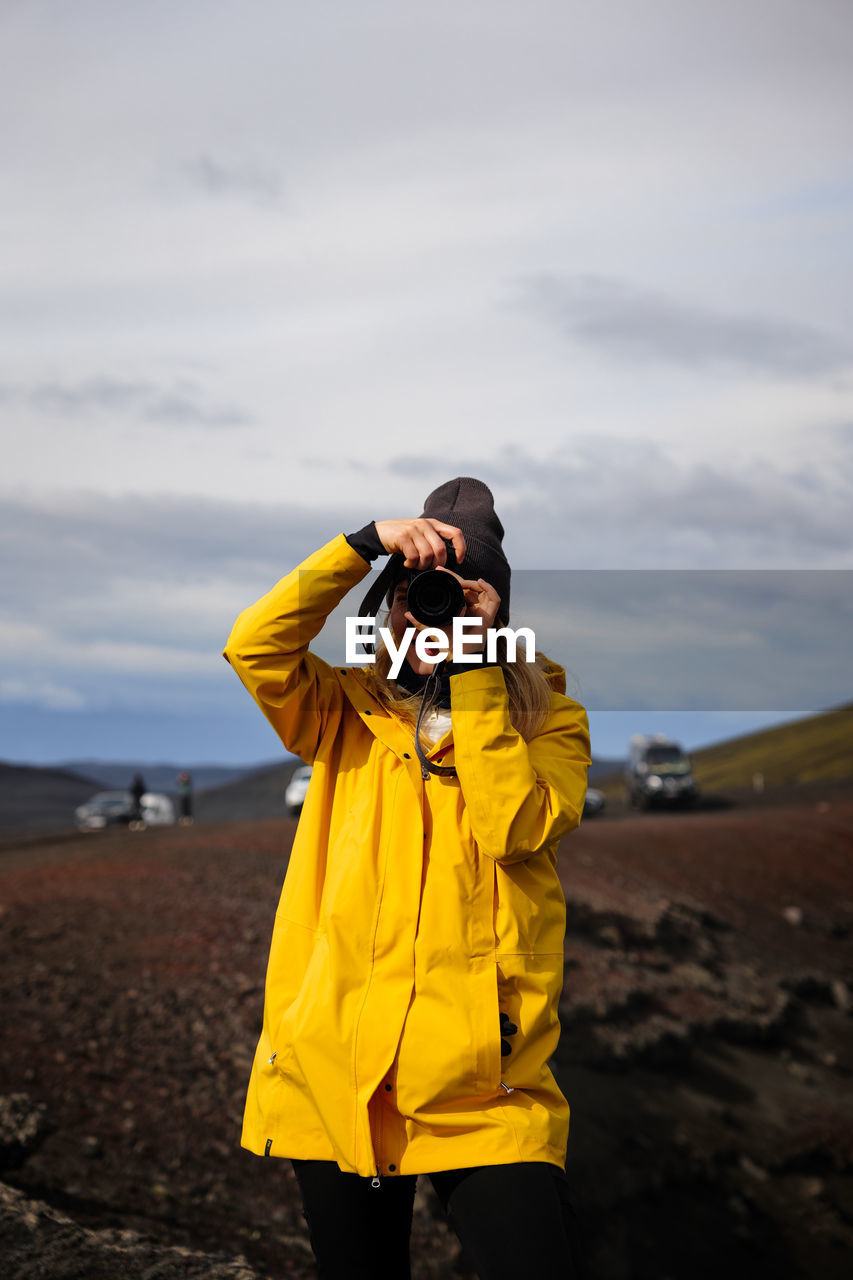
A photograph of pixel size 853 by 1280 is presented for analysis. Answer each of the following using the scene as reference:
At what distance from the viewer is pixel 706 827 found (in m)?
28.5

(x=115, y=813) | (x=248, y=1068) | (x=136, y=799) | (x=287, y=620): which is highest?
(x=136, y=799)

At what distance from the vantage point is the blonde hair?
320 cm

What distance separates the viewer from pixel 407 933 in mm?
2861

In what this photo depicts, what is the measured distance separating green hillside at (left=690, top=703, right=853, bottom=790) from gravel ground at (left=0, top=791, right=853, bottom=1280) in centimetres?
7106

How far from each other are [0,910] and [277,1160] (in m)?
5.31

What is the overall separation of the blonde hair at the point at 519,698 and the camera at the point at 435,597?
0.85 ft

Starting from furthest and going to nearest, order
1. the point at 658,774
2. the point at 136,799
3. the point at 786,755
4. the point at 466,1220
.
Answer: the point at 786,755 → the point at 658,774 → the point at 136,799 → the point at 466,1220

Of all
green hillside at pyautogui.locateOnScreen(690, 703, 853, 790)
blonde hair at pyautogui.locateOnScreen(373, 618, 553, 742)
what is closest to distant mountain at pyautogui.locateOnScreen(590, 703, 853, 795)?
green hillside at pyautogui.locateOnScreen(690, 703, 853, 790)

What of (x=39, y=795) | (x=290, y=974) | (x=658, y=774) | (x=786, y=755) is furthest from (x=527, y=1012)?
(x=786, y=755)

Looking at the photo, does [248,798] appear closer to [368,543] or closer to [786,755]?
[786,755]

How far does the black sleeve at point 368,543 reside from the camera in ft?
9.96

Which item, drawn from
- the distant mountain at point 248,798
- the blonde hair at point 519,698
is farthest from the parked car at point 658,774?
the blonde hair at point 519,698

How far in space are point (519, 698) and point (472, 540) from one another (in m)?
0.47

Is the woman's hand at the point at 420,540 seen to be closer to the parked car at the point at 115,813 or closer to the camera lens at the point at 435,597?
the camera lens at the point at 435,597
